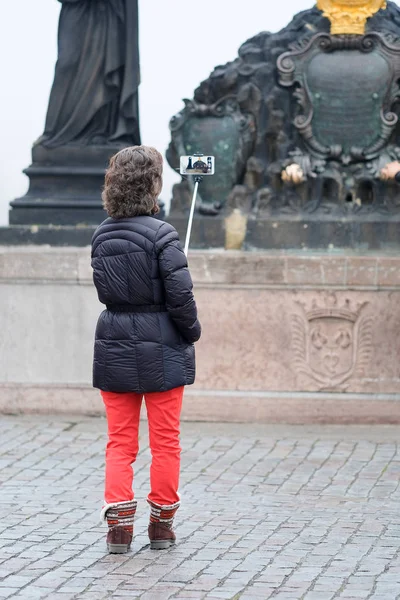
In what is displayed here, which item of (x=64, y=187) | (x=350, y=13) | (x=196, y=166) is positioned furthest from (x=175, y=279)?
(x=350, y=13)

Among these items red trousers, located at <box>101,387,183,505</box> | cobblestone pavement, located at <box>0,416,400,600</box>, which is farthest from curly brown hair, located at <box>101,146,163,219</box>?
cobblestone pavement, located at <box>0,416,400,600</box>

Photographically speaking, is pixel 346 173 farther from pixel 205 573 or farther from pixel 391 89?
pixel 205 573

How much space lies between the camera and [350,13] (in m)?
9.55

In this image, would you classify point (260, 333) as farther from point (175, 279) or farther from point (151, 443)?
point (175, 279)

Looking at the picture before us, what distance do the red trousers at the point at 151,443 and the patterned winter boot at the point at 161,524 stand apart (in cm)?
2

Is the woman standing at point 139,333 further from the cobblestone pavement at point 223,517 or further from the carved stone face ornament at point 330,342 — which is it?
the carved stone face ornament at point 330,342

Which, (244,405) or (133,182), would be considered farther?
(244,405)

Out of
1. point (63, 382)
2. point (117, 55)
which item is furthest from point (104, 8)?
point (63, 382)

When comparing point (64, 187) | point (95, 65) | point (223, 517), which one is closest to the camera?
point (223, 517)

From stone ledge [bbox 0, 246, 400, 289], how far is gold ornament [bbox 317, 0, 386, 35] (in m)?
1.59

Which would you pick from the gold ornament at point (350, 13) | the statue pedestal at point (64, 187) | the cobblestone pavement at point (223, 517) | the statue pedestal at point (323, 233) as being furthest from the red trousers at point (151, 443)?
the gold ornament at point (350, 13)

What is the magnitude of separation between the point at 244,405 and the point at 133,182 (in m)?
3.60

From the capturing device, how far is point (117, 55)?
9.65 m

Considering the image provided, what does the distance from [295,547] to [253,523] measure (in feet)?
1.74
